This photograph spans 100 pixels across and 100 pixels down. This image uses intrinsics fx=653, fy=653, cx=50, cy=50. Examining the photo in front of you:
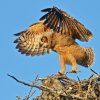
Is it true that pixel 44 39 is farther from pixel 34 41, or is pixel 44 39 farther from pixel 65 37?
pixel 34 41

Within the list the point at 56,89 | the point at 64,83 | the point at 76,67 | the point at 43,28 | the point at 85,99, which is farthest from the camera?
the point at 43,28

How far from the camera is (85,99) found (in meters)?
8.59

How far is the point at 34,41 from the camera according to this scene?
38.5ft

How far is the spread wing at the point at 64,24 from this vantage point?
10.6m

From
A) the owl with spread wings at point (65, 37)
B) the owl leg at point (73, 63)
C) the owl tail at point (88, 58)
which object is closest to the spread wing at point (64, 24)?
the owl with spread wings at point (65, 37)

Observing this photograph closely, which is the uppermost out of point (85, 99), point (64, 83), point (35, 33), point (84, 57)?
point (35, 33)

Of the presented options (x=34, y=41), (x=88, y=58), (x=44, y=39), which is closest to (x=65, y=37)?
(x=44, y=39)

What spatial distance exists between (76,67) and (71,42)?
0.56m

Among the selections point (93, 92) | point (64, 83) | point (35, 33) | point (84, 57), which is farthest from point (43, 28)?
point (93, 92)

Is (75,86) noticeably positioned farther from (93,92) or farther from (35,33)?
(35,33)

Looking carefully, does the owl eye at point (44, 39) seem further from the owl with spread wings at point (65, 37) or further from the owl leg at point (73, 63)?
the owl leg at point (73, 63)

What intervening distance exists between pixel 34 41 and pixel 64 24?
105 cm

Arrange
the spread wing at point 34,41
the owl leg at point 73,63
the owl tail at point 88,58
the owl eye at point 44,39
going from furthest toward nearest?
the spread wing at point 34,41 → the owl eye at point 44,39 → the owl tail at point 88,58 → the owl leg at point 73,63

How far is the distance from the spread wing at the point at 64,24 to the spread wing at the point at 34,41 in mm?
287
